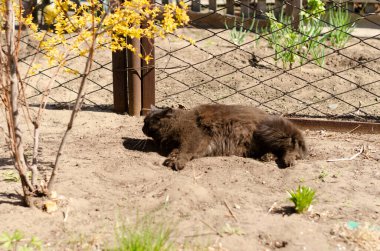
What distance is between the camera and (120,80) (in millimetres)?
5562

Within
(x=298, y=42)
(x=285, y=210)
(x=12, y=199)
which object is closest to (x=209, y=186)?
(x=285, y=210)

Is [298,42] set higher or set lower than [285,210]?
higher

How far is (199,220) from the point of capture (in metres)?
3.49

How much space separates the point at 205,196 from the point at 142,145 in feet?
4.02

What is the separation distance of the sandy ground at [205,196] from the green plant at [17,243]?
10cm

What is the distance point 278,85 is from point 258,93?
0.94 feet

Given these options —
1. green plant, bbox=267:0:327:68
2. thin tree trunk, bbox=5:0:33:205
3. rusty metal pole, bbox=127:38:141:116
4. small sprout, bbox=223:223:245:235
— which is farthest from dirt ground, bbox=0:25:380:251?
green plant, bbox=267:0:327:68

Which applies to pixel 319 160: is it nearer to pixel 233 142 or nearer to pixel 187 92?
pixel 233 142

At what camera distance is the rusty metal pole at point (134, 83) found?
215 inches

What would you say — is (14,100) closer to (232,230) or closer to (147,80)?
(232,230)

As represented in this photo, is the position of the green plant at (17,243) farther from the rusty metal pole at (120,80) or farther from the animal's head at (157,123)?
the rusty metal pole at (120,80)

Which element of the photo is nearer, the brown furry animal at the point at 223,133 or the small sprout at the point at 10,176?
the small sprout at the point at 10,176

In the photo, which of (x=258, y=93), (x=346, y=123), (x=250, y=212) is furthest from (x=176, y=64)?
(x=250, y=212)

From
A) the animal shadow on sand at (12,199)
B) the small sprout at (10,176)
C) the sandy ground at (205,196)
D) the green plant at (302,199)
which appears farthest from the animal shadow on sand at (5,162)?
the green plant at (302,199)
